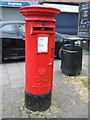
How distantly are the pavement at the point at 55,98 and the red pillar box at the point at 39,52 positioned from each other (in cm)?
19

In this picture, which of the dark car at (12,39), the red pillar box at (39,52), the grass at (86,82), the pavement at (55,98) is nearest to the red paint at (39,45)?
the red pillar box at (39,52)

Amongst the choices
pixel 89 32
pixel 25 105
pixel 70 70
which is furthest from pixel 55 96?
pixel 89 32

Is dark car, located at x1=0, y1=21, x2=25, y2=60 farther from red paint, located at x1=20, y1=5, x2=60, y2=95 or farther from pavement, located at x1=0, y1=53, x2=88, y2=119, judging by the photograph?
red paint, located at x1=20, y1=5, x2=60, y2=95

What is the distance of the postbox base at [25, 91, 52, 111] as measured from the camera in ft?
9.60

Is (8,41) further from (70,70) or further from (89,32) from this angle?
(89,32)

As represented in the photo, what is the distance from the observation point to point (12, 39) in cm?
622

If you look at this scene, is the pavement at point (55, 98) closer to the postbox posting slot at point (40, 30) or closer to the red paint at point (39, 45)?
the red paint at point (39, 45)

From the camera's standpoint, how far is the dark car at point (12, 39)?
6.14 metres

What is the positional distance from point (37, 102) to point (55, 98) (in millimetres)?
651

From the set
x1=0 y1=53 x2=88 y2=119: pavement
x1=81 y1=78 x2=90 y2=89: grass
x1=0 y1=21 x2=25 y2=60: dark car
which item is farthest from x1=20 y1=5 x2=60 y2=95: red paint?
x1=0 y1=21 x2=25 y2=60: dark car

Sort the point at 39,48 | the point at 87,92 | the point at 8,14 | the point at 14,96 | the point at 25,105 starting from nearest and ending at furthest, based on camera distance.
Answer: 1. the point at 39,48
2. the point at 25,105
3. the point at 14,96
4. the point at 87,92
5. the point at 8,14

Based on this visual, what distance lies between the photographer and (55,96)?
3.57m

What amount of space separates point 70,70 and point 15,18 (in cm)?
1223

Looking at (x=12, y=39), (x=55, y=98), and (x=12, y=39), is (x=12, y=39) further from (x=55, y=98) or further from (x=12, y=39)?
(x=55, y=98)
